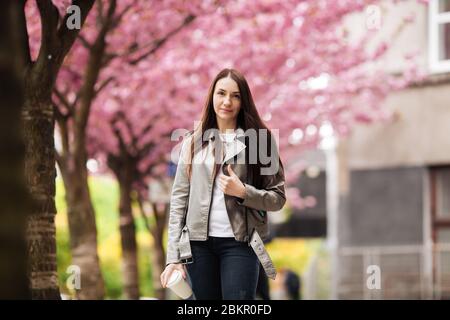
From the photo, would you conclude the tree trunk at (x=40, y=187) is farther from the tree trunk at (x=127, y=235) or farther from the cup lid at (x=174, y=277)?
the tree trunk at (x=127, y=235)

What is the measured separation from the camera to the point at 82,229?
11078mm

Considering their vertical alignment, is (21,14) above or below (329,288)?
above

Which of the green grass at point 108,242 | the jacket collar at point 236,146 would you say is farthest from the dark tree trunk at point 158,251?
the jacket collar at point 236,146

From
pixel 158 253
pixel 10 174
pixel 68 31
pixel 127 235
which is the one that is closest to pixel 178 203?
pixel 68 31

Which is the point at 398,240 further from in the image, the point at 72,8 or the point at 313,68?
the point at 72,8

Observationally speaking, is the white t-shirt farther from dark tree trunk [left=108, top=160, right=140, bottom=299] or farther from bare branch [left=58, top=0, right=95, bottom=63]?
dark tree trunk [left=108, top=160, right=140, bottom=299]

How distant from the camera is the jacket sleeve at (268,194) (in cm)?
567

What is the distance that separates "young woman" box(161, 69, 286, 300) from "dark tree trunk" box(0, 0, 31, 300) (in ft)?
7.20

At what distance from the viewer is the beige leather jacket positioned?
5707 millimetres

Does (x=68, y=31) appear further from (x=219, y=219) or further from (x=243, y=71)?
(x=243, y=71)

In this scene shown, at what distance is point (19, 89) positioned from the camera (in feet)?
11.8

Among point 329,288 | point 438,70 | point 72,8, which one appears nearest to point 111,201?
point 329,288

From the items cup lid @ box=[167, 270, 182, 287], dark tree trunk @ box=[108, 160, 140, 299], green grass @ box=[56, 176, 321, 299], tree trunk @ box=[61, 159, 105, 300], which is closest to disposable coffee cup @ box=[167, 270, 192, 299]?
cup lid @ box=[167, 270, 182, 287]
